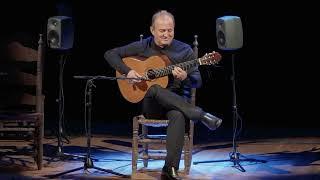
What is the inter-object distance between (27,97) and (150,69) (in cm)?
124

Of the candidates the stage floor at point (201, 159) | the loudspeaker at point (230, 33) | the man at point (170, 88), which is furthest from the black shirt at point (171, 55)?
the stage floor at point (201, 159)

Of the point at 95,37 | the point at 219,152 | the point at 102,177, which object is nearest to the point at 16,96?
the point at 102,177

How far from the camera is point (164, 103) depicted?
5.33 metres

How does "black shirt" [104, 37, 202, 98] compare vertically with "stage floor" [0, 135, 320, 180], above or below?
above

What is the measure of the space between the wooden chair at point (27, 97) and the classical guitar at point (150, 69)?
775mm

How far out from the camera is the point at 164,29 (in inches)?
222

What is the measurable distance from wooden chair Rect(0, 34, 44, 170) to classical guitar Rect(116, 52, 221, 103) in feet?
2.54

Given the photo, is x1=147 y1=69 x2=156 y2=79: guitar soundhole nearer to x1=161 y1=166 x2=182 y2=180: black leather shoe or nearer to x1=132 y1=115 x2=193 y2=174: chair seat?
x1=132 y1=115 x2=193 y2=174: chair seat

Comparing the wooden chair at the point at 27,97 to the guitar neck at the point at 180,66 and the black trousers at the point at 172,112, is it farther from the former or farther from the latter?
the guitar neck at the point at 180,66

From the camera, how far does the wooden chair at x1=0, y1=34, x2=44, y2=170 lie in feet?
18.9

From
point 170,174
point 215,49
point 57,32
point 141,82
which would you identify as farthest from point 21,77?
point 215,49

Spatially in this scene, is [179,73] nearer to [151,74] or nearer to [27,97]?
[151,74]

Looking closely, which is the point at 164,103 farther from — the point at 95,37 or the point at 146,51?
the point at 95,37

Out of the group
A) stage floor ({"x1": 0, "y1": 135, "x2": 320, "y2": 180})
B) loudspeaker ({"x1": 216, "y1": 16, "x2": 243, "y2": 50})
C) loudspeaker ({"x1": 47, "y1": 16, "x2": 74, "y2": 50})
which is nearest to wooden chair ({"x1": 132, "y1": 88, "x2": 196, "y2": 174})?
stage floor ({"x1": 0, "y1": 135, "x2": 320, "y2": 180})
